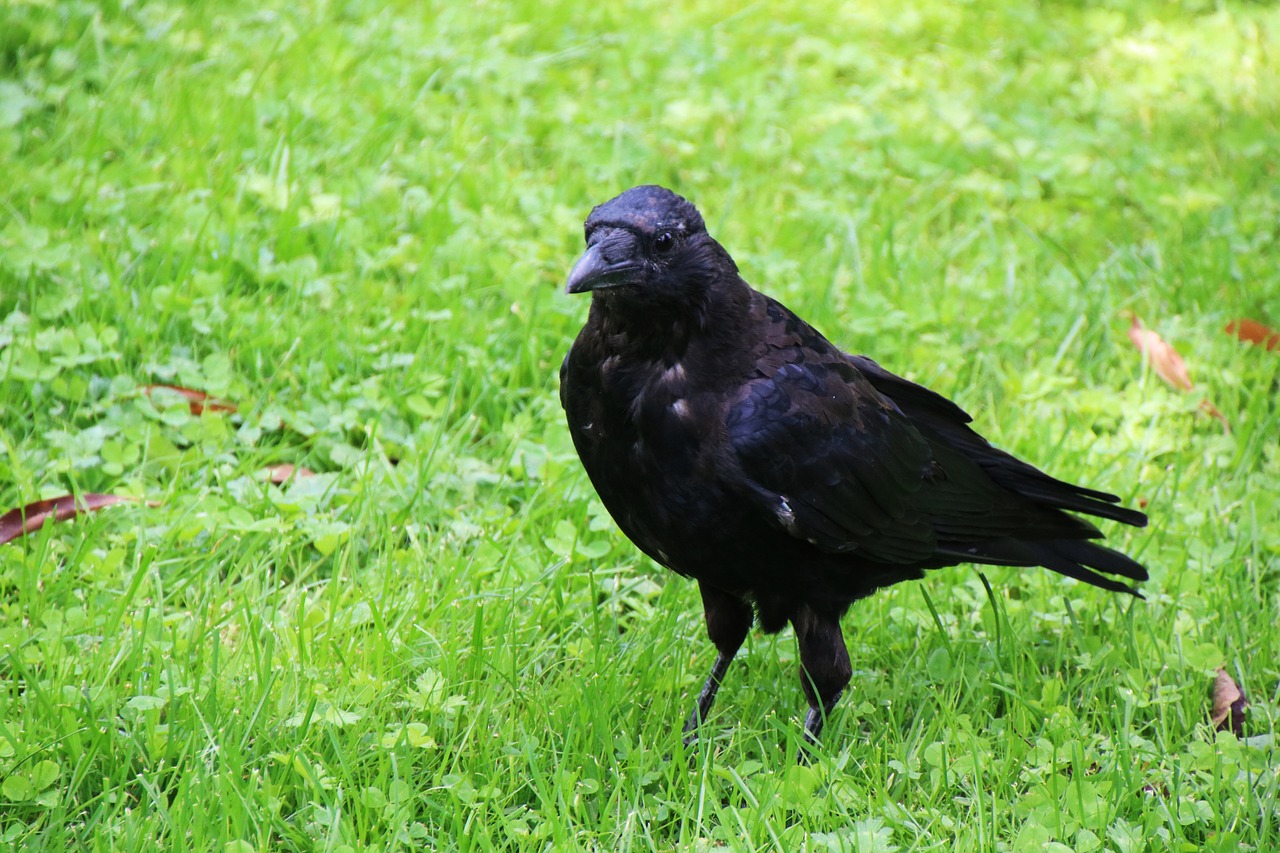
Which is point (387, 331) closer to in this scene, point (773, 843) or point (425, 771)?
point (425, 771)

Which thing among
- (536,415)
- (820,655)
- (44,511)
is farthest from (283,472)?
(820,655)

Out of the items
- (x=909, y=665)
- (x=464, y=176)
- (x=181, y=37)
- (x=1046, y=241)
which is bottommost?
(x=909, y=665)

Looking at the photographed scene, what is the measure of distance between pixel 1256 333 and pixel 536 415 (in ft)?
9.34

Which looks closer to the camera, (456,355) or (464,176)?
(456,355)

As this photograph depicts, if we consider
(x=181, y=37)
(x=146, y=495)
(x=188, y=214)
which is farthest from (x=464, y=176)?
(x=146, y=495)

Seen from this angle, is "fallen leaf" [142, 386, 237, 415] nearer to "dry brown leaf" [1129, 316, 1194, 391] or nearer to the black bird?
the black bird

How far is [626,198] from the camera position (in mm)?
2918

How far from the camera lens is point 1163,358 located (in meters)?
4.79

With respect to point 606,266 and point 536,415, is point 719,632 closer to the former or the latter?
point 606,266

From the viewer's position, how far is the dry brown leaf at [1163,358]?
4727 millimetres

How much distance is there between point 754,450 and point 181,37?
4.25m

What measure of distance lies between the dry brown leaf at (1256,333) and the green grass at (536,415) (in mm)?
61

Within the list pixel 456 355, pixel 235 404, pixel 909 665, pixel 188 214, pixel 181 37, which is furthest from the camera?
pixel 181 37

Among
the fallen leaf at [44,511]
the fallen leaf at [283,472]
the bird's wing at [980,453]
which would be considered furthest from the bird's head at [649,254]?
the fallen leaf at [44,511]
